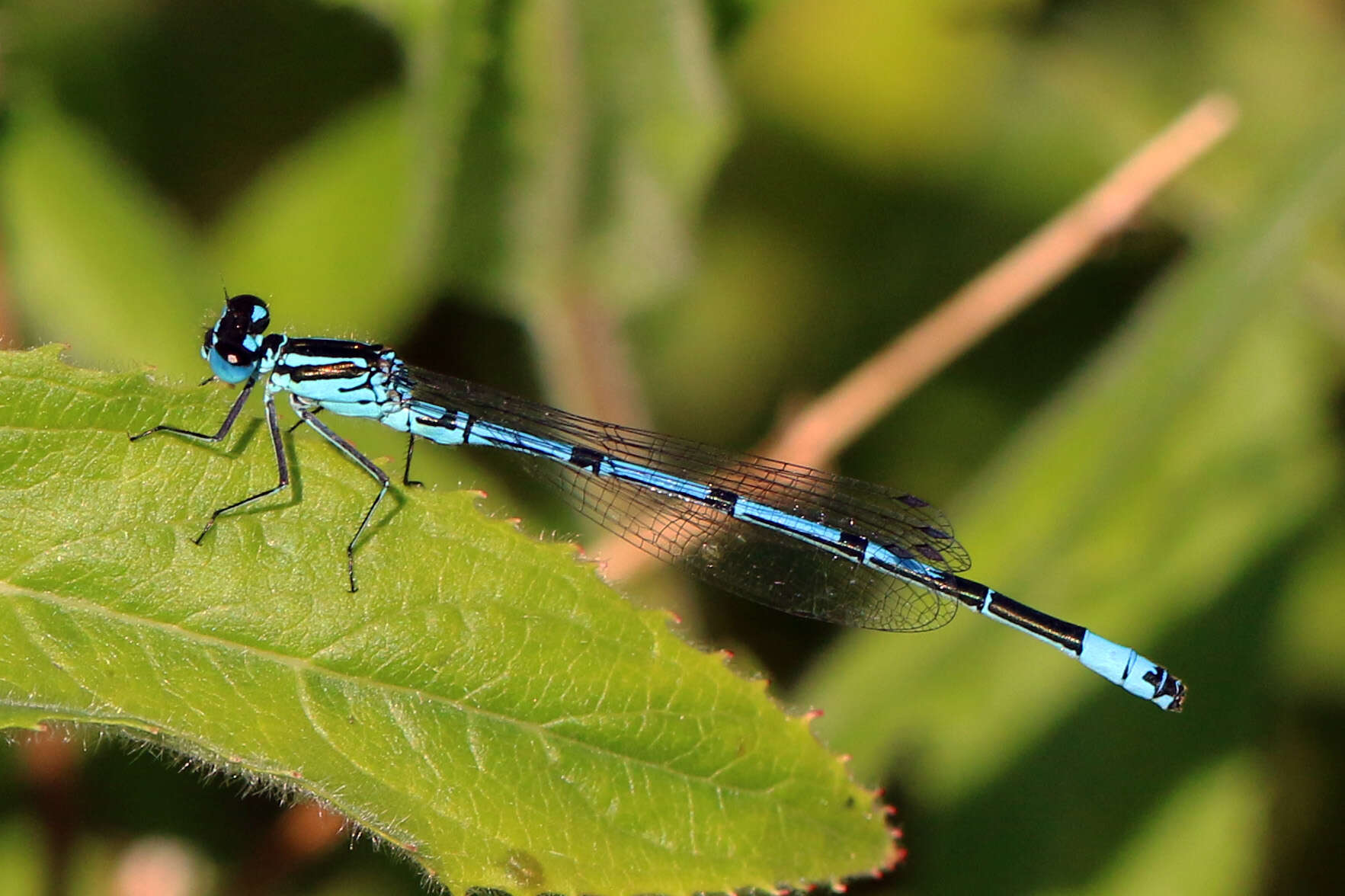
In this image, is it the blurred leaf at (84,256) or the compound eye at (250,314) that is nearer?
the compound eye at (250,314)

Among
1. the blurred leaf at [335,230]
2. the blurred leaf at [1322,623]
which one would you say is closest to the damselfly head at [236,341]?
the blurred leaf at [335,230]

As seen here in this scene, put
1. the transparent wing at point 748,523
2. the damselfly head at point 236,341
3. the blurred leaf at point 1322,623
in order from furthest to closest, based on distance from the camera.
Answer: the blurred leaf at point 1322,623
the transparent wing at point 748,523
the damselfly head at point 236,341

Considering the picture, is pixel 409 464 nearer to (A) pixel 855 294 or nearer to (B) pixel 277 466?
(B) pixel 277 466

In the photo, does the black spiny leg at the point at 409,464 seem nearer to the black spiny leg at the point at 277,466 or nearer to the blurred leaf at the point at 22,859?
the black spiny leg at the point at 277,466

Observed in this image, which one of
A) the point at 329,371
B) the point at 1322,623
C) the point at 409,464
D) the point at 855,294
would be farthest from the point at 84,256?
the point at 1322,623

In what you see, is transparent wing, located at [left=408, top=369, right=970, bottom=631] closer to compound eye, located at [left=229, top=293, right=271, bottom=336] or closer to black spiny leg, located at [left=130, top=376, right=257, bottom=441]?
compound eye, located at [left=229, top=293, right=271, bottom=336]

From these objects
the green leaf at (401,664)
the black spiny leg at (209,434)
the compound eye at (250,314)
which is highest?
the compound eye at (250,314)

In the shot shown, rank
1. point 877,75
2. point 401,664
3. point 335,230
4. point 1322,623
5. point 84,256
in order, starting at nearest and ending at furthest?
point 401,664, point 84,256, point 1322,623, point 335,230, point 877,75
